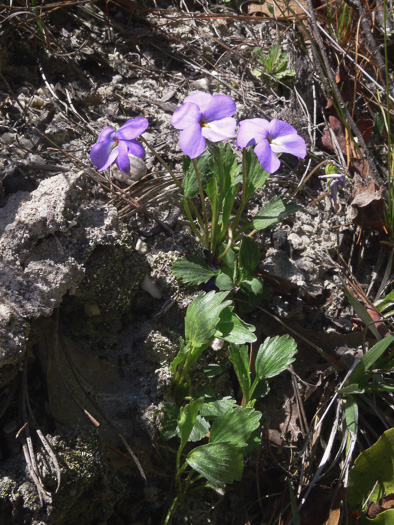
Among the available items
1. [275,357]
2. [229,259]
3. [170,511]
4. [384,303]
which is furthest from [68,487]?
[384,303]

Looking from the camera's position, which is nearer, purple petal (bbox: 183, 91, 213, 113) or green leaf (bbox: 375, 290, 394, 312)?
purple petal (bbox: 183, 91, 213, 113)

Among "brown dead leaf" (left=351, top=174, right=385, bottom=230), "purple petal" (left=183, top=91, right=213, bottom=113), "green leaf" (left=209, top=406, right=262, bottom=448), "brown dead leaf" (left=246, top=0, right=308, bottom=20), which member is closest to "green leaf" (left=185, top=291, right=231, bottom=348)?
"green leaf" (left=209, top=406, right=262, bottom=448)

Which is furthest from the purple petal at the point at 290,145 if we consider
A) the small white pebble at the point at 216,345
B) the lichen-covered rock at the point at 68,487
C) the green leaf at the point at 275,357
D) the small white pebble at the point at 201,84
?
the lichen-covered rock at the point at 68,487

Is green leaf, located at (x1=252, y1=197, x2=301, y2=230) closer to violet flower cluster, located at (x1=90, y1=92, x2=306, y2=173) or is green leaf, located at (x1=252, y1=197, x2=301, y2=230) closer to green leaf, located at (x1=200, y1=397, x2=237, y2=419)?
violet flower cluster, located at (x1=90, y1=92, x2=306, y2=173)

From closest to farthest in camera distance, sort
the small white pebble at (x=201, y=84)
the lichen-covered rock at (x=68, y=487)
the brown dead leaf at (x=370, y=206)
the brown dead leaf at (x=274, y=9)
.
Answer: the lichen-covered rock at (x=68, y=487) < the brown dead leaf at (x=370, y=206) < the small white pebble at (x=201, y=84) < the brown dead leaf at (x=274, y=9)

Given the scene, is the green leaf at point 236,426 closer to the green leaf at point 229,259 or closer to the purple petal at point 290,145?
the green leaf at point 229,259

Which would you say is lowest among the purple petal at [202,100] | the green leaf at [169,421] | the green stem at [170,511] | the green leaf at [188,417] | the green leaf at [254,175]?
the green stem at [170,511]
